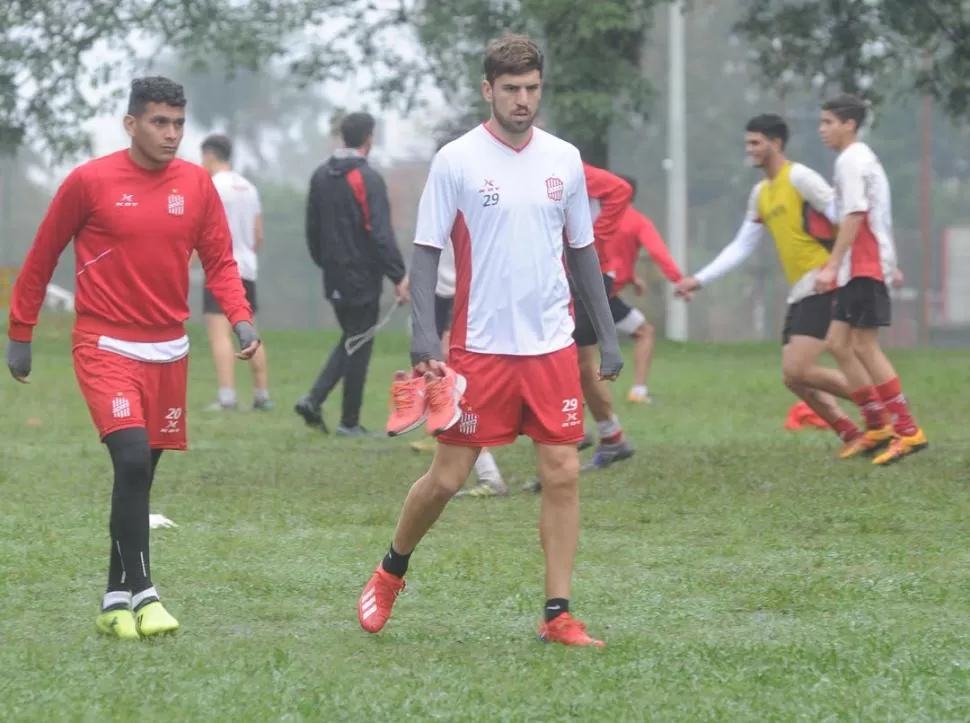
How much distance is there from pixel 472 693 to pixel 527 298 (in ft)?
4.61

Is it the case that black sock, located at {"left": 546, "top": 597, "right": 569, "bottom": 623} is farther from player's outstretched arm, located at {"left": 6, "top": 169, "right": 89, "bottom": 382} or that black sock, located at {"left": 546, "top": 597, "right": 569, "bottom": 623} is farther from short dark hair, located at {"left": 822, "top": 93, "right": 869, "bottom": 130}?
short dark hair, located at {"left": 822, "top": 93, "right": 869, "bottom": 130}

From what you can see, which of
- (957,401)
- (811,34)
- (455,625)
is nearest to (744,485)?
(455,625)

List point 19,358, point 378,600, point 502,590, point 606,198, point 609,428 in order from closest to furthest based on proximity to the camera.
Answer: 1. point 378,600
2. point 19,358
3. point 502,590
4. point 606,198
5. point 609,428

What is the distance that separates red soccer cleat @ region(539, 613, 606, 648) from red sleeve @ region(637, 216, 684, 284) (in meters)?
6.69

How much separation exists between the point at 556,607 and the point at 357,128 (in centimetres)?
692

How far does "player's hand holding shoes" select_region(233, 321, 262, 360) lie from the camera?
6.44m

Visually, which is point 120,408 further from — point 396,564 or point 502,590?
point 502,590

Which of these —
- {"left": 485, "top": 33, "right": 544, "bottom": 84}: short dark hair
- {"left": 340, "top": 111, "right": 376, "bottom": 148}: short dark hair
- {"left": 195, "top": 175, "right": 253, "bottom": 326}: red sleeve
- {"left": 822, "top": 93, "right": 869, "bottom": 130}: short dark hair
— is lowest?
{"left": 195, "top": 175, "right": 253, "bottom": 326}: red sleeve

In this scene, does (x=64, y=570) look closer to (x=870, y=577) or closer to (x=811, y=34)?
(x=870, y=577)

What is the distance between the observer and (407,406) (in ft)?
19.7

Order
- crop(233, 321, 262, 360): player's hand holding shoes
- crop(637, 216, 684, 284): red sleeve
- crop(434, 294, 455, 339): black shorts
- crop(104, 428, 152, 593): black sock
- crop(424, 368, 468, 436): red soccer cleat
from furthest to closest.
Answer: crop(637, 216, 684, 284): red sleeve < crop(434, 294, 455, 339): black shorts < crop(233, 321, 262, 360): player's hand holding shoes < crop(104, 428, 152, 593): black sock < crop(424, 368, 468, 436): red soccer cleat

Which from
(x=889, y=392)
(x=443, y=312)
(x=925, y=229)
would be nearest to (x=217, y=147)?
(x=443, y=312)

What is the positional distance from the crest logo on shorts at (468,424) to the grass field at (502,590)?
27.7 inches

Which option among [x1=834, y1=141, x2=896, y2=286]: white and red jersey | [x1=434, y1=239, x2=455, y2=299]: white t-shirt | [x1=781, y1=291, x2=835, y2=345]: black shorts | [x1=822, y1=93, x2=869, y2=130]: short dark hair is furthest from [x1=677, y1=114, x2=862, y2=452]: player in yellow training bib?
[x1=434, y1=239, x2=455, y2=299]: white t-shirt
